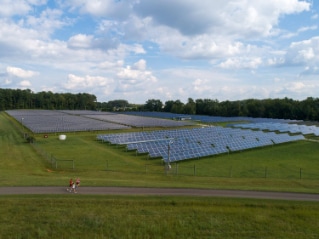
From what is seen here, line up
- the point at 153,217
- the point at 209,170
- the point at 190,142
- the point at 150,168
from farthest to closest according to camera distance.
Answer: the point at 190,142
the point at 150,168
the point at 209,170
the point at 153,217

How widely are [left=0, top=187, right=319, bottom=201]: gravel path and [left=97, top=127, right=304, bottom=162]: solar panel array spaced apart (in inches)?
501

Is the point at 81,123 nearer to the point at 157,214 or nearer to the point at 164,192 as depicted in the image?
the point at 164,192

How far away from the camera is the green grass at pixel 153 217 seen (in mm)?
16219

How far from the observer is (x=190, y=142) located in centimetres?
5212

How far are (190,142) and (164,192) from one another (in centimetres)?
2967

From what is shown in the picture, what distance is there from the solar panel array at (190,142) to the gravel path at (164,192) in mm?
12728

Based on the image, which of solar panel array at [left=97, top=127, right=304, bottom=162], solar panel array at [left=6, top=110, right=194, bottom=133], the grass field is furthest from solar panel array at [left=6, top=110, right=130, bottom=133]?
the grass field

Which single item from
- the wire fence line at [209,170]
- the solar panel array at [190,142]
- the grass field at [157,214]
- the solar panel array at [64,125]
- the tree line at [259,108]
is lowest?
the wire fence line at [209,170]

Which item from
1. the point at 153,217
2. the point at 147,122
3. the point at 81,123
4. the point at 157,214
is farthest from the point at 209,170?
the point at 147,122

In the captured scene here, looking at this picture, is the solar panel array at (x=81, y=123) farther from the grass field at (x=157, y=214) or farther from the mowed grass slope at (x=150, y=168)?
the grass field at (x=157, y=214)

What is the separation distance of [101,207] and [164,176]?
13697mm

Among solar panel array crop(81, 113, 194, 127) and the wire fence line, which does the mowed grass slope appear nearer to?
the wire fence line

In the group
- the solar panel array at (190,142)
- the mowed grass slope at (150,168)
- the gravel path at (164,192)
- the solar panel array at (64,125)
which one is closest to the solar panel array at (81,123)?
the solar panel array at (64,125)

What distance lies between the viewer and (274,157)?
152ft
